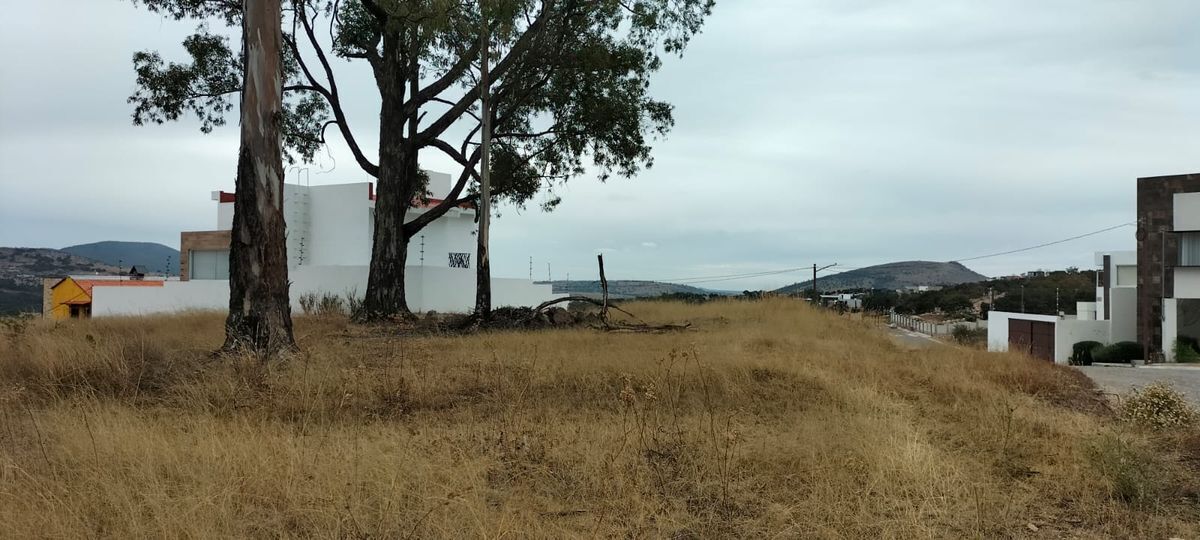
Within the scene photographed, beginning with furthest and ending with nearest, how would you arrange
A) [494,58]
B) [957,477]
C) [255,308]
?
1. [494,58]
2. [255,308]
3. [957,477]

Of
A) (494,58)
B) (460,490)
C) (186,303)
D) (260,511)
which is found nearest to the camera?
(260,511)

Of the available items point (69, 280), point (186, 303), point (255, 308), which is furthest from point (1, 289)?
point (255, 308)

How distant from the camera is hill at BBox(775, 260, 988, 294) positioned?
83.8m

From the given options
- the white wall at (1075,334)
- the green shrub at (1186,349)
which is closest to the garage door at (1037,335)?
the white wall at (1075,334)

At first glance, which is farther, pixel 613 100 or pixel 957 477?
pixel 613 100

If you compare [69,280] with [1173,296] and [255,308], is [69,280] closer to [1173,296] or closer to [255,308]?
[255,308]

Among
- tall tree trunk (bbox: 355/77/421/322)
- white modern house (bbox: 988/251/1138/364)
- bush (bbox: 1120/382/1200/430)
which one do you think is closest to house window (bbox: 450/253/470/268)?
tall tree trunk (bbox: 355/77/421/322)

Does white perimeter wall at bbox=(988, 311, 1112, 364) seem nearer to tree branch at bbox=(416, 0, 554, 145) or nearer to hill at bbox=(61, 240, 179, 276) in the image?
tree branch at bbox=(416, 0, 554, 145)

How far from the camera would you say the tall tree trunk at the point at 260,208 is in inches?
338

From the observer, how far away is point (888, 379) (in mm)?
8664

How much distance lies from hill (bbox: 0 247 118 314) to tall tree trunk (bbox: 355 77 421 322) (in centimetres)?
Answer: 3027

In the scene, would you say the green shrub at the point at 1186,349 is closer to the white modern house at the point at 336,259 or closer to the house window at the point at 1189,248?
the house window at the point at 1189,248

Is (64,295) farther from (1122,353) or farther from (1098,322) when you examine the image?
(1098,322)

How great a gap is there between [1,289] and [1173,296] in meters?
59.6
